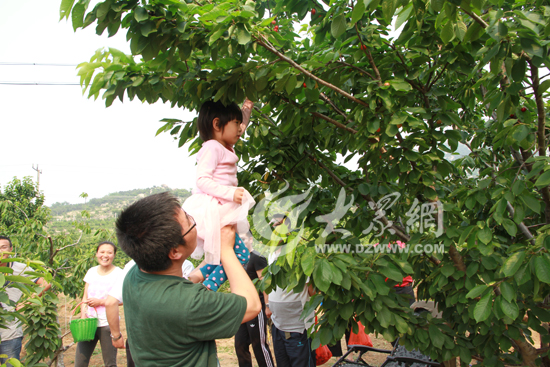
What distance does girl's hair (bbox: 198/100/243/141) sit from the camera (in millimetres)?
1916

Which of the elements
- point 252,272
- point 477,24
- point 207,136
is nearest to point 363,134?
point 477,24

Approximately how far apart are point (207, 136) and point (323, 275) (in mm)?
938

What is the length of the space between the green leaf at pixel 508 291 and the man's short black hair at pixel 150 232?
1.33m

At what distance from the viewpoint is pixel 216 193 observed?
1.67 metres

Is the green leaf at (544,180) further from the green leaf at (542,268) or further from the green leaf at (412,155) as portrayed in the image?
the green leaf at (412,155)

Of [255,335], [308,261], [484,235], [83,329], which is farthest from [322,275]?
[83,329]

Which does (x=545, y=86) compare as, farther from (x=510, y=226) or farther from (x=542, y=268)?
(x=542, y=268)

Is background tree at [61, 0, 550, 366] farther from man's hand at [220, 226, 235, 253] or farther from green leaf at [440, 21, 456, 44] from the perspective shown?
man's hand at [220, 226, 235, 253]

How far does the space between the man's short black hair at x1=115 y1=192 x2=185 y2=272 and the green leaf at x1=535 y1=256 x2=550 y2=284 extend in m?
1.34

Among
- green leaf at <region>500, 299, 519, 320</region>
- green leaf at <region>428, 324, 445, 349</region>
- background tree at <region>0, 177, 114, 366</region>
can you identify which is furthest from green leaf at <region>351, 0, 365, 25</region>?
background tree at <region>0, 177, 114, 366</region>

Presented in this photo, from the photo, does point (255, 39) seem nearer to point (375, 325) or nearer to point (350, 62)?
point (350, 62)

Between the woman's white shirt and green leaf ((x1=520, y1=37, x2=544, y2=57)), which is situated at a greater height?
green leaf ((x1=520, y1=37, x2=544, y2=57))

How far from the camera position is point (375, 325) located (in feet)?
6.07

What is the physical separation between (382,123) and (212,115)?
2.90 ft
